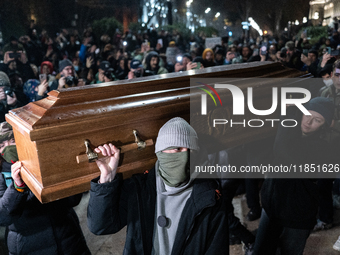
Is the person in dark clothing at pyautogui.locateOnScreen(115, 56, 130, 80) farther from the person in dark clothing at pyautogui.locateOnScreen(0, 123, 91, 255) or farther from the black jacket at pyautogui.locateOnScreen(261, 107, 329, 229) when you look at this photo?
the black jacket at pyautogui.locateOnScreen(261, 107, 329, 229)

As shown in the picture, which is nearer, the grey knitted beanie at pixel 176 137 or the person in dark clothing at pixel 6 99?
the grey knitted beanie at pixel 176 137

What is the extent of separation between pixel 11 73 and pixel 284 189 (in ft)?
16.0

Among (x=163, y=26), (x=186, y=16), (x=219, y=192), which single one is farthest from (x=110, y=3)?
(x=219, y=192)

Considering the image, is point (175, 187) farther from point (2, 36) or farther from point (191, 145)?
point (2, 36)

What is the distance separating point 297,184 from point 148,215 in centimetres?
127

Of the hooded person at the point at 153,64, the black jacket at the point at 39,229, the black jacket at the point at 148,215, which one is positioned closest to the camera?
the black jacket at the point at 148,215

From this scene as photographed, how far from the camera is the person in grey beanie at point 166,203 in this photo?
136 centimetres

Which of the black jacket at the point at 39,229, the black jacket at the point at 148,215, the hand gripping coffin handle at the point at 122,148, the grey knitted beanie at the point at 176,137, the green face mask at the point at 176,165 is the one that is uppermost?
the grey knitted beanie at the point at 176,137

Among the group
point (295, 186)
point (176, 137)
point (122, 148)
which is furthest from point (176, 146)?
point (295, 186)

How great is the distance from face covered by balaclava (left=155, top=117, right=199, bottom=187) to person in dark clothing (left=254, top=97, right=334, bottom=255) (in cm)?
107

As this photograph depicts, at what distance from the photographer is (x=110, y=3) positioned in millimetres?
12227

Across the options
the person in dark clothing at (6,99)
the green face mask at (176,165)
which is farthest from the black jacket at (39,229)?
the person in dark clothing at (6,99)

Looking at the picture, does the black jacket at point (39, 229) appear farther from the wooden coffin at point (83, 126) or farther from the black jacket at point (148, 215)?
the black jacket at point (148, 215)

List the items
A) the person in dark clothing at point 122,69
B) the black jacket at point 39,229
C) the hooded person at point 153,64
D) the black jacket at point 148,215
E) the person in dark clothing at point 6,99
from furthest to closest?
the person in dark clothing at point 122,69
the hooded person at point 153,64
the person in dark clothing at point 6,99
the black jacket at point 39,229
the black jacket at point 148,215
